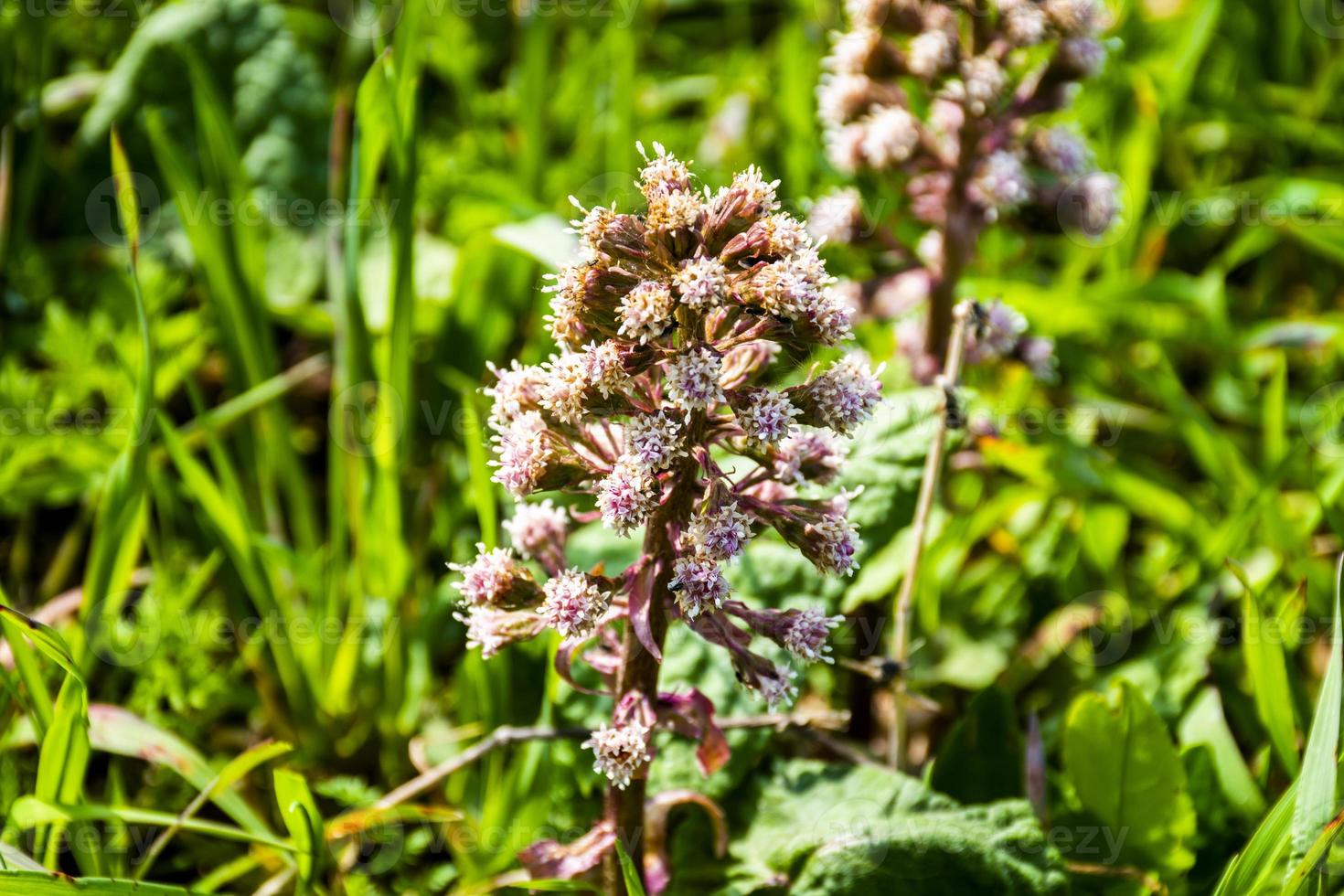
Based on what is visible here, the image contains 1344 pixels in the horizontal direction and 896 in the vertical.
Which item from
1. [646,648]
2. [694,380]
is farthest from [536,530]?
[694,380]

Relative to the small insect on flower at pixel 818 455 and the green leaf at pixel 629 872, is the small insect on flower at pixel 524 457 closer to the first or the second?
the small insect on flower at pixel 818 455

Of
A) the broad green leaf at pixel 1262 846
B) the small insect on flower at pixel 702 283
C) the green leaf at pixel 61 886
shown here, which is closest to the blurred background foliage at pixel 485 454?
the green leaf at pixel 61 886

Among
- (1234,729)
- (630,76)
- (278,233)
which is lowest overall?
(1234,729)

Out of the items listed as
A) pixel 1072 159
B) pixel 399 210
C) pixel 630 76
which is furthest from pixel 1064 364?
pixel 399 210

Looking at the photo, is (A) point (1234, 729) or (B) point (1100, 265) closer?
(A) point (1234, 729)

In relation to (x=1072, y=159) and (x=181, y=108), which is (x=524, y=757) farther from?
(x=181, y=108)

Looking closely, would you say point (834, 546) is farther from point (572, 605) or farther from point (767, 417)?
point (572, 605)

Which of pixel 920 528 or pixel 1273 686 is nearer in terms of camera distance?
pixel 1273 686
